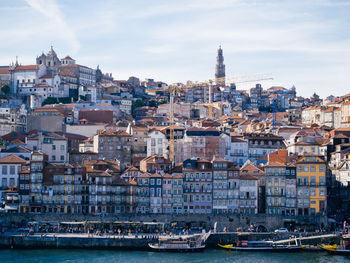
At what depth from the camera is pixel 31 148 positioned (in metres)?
99.8

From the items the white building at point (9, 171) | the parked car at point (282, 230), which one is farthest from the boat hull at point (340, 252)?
the white building at point (9, 171)

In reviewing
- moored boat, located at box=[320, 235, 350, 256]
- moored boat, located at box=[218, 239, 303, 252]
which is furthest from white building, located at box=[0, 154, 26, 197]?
moored boat, located at box=[320, 235, 350, 256]

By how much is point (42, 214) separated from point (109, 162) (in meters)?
12.8

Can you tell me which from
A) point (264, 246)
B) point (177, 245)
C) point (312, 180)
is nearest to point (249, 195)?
point (312, 180)

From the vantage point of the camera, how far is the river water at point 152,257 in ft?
223

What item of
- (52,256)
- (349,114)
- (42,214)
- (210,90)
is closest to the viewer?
(52,256)

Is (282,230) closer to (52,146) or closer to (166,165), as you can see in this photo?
(166,165)

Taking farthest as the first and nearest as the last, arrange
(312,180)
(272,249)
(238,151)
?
(238,151) → (312,180) → (272,249)

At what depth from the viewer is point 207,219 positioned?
267 feet

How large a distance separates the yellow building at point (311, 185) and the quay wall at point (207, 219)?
1761 mm

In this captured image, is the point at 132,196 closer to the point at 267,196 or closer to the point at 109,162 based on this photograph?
the point at 109,162

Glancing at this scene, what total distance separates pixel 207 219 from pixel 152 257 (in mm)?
12942

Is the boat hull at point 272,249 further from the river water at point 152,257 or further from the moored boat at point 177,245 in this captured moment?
the moored boat at point 177,245

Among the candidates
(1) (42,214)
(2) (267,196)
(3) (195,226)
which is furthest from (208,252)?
(1) (42,214)
